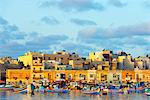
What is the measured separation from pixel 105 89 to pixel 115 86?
949cm

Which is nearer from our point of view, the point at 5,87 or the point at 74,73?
the point at 5,87

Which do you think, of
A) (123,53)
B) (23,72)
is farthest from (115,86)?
(123,53)

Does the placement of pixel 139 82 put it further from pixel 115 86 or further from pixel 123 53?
pixel 123 53

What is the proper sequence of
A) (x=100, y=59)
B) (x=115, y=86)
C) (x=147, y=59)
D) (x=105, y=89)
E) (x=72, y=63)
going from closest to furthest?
1. (x=105, y=89)
2. (x=115, y=86)
3. (x=72, y=63)
4. (x=100, y=59)
5. (x=147, y=59)

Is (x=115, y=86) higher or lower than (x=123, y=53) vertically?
lower

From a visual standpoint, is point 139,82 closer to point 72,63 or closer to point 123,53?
point 72,63

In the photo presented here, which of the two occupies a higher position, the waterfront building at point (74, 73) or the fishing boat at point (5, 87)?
the waterfront building at point (74, 73)

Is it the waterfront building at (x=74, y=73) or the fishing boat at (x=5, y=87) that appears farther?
the waterfront building at (x=74, y=73)

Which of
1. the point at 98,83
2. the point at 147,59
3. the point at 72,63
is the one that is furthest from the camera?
the point at 147,59

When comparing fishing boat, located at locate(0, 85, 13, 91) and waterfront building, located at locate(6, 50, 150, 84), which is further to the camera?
waterfront building, located at locate(6, 50, 150, 84)

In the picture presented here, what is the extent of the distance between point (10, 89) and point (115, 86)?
20422 millimetres

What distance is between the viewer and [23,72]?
120 metres

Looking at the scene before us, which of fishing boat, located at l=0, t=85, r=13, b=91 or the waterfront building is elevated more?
the waterfront building

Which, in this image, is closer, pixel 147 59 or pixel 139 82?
pixel 139 82
